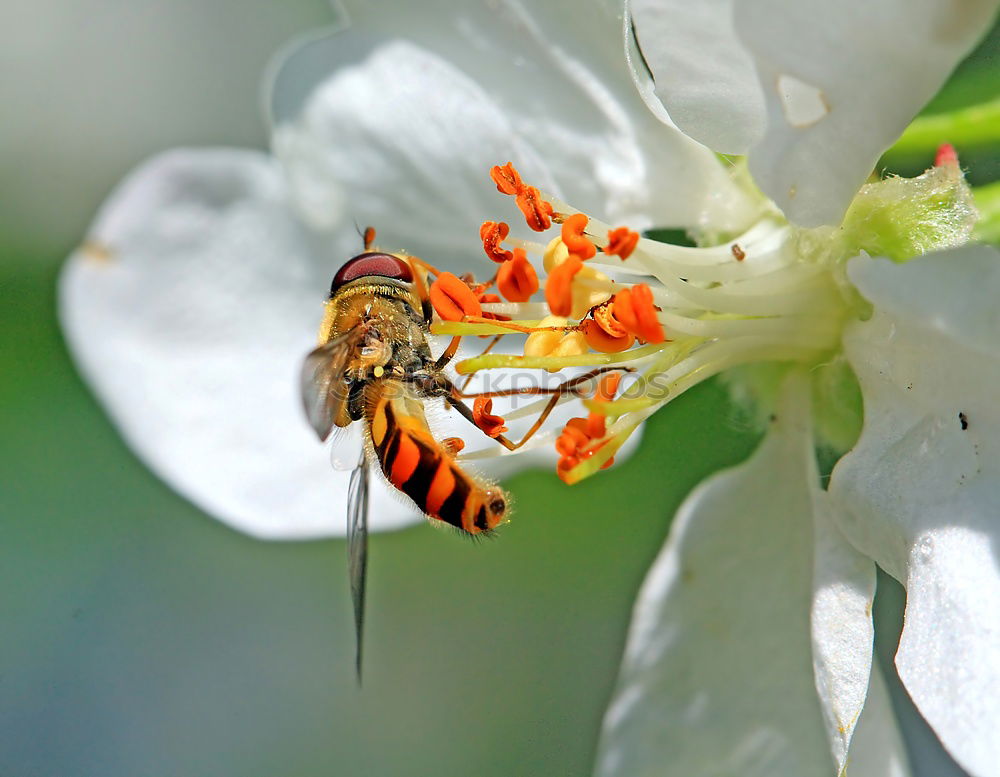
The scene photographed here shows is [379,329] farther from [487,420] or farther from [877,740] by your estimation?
[877,740]

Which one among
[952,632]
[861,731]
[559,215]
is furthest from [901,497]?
[559,215]

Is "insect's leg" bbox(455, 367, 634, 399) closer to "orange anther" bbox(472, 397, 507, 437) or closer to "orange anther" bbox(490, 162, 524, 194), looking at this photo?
"orange anther" bbox(472, 397, 507, 437)

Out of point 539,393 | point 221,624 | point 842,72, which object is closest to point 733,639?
point 539,393

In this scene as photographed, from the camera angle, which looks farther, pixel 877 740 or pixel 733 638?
pixel 733 638

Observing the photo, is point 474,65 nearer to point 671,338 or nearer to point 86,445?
point 671,338

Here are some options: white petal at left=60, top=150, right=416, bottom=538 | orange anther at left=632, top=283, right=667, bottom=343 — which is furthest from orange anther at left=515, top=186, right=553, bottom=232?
white petal at left=60, top=150, right=416, bottom=538

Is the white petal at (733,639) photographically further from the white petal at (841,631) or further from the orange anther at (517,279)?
the orange anther at (517,279)
